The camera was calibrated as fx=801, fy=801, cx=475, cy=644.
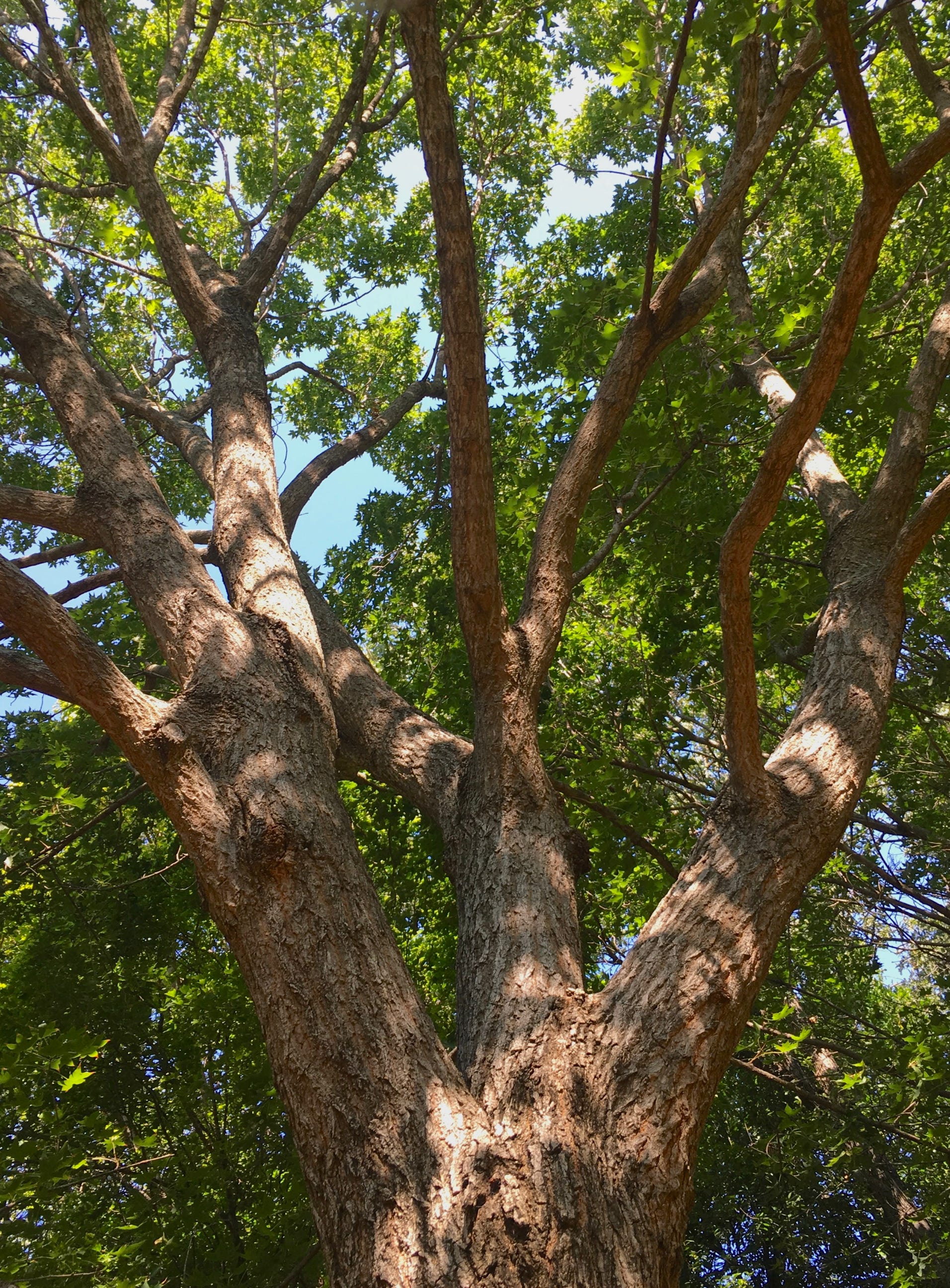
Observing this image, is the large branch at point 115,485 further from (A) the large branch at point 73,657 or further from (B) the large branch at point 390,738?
(B) the large branch at point 390,738

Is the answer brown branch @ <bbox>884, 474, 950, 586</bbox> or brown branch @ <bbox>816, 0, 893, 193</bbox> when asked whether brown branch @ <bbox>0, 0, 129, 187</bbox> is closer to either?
brown branch @ <bbox>816, 0, 893, 193</bbox>

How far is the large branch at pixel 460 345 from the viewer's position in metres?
2.37

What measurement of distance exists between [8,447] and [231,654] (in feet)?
20.9

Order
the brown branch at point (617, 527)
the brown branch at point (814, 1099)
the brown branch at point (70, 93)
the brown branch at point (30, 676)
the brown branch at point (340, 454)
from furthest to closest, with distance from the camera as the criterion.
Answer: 1. the brown branch at point (340, 454)
2. the brown branch at point (70, 93)
3. the brown branch at point (617, 527)
4. the brown branch at point (814, 1099)
5. the brown branch at point (30, 676)

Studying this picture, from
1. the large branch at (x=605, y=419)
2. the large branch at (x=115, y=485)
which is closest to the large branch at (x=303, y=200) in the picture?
the large branch at (x=115, y=485)

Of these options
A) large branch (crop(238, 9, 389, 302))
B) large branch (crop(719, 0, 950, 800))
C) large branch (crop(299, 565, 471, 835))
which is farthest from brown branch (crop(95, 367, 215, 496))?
large branch (crop(719, 0, 950, 800))

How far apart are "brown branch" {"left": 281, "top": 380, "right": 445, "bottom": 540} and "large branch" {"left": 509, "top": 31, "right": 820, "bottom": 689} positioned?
5.32ft

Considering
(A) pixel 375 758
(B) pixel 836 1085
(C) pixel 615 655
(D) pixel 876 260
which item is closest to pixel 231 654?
(A) pixel 375 758

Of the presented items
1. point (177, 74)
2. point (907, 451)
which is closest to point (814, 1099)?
point (907, 451)

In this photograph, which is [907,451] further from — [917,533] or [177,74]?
[177,74]

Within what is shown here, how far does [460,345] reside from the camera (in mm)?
2482

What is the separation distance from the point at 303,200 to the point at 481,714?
3.67m

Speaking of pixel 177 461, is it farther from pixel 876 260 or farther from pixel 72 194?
pixel 876 260

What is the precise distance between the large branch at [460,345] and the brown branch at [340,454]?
1727 mm
